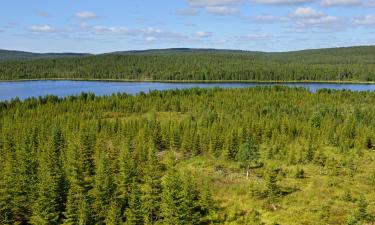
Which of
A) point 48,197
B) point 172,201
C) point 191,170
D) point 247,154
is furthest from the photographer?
point 191,170

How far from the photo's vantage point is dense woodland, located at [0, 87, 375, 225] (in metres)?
49.2

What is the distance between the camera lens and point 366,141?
92188mm

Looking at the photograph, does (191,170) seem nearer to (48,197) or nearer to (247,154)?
(247,154)

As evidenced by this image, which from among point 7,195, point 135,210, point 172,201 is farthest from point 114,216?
point 7,195

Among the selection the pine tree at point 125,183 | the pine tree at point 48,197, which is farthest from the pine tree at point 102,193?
the pine tree at point 48,197

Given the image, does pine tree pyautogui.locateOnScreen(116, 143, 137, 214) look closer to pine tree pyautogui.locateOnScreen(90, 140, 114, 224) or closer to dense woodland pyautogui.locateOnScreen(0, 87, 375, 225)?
dense woodland pyautogui.locateOnScreen(0, 87, 375, 225)

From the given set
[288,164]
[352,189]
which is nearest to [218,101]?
[288,164]

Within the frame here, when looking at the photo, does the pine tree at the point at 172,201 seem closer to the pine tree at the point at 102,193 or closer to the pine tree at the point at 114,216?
the pine tree at the point at 114,216

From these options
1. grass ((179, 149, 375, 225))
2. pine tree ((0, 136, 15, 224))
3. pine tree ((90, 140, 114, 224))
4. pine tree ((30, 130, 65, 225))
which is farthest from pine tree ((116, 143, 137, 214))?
pine tree ((0, 136, 15, 224))

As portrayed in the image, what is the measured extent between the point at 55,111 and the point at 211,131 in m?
60.6

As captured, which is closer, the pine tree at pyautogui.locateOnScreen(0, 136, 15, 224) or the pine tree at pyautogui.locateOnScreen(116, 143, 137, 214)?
the pine tree at pyautogui.locateOnScreen(0, 136, 15, 224)

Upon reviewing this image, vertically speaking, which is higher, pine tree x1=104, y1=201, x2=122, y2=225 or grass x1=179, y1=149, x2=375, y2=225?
pine tree x1=104, y1=201, x2=122, y2=225

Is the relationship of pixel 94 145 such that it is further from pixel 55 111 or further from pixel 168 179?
pixel 55 111

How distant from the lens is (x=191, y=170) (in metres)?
72.4
